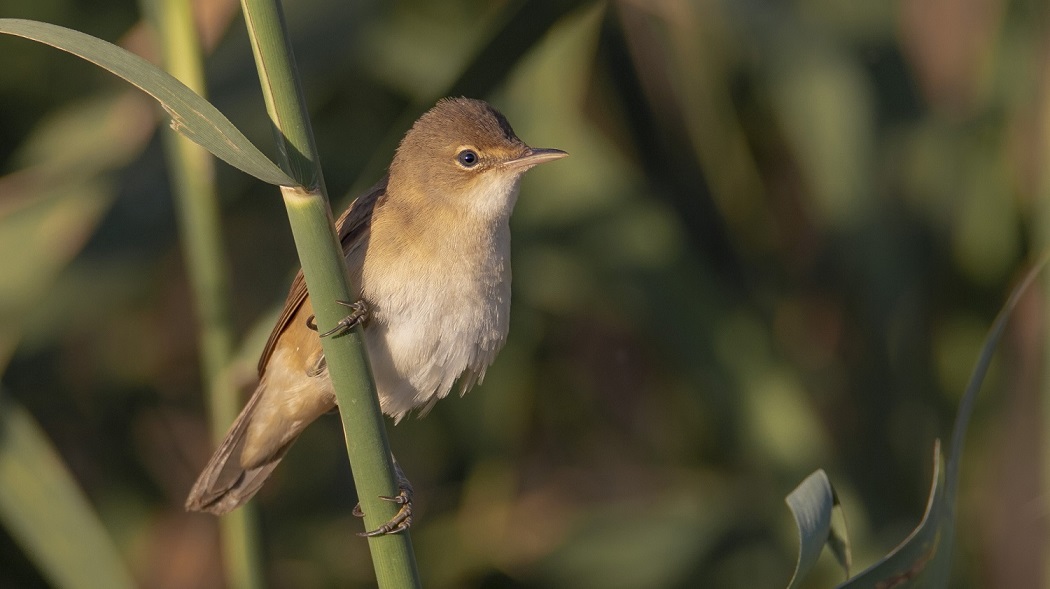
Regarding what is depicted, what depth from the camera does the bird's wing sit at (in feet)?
7.79

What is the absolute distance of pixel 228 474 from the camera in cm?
250

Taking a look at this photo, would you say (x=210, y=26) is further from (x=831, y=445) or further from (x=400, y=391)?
(x=831, y=445)

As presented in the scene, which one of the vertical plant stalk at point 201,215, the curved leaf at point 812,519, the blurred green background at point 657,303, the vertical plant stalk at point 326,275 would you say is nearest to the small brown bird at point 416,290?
the vertical plant stalk at point 201,215

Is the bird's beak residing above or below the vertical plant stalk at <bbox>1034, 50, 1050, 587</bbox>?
above

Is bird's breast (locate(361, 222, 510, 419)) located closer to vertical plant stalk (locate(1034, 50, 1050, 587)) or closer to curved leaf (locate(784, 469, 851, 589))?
curved leaf (locate(784, 469, 851, 589))

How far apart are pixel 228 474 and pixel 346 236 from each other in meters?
0.61

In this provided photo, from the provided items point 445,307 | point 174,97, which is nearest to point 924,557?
point 445,307

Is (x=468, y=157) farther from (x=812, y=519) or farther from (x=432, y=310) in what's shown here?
(x=812, y=519)

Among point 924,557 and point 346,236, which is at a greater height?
point 346,236

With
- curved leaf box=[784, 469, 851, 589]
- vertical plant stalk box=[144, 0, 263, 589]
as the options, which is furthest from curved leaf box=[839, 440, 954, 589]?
vertical plant stalk box=[144, 0, 263, 589]

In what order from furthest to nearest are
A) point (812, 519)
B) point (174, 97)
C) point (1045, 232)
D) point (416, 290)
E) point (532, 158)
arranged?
point (1045, 232) → point (532, 158) → point (416, 290) → point (812, 519) → point (174, 97)

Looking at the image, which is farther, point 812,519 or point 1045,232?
point 1045,232

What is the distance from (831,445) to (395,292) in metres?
1.68

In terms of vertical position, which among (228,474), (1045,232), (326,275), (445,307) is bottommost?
(1045,232)
